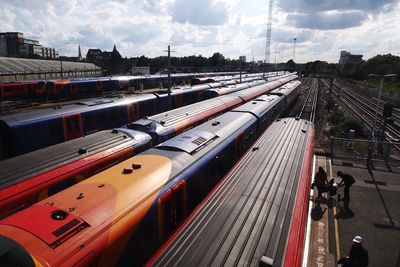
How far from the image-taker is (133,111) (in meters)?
21.0

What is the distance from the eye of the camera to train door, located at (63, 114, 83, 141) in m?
15.4

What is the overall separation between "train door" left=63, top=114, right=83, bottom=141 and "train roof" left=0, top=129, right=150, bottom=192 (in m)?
4.23

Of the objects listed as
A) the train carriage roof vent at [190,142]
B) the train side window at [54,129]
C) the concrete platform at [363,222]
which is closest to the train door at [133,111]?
the train side window at [54,129]

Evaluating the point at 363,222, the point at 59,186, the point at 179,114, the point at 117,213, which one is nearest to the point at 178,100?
the point at 179,114

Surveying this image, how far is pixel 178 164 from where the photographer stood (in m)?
8.59

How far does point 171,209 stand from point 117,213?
186cm

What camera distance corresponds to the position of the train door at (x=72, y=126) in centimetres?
1539

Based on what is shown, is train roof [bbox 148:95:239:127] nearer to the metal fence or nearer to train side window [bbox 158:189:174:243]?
train side window [bbox 158:189:174:243]

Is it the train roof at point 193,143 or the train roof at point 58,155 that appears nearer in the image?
the train roof at point 58,155

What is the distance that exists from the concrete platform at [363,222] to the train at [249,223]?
2.62 meters

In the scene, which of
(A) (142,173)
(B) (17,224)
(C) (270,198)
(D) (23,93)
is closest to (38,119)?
(A) (142,173)

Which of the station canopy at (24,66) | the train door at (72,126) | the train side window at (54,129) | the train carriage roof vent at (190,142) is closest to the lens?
the train carriage roof vent at (190,142)

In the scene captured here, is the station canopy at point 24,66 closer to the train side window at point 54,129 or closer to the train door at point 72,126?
the train door at point 72,126

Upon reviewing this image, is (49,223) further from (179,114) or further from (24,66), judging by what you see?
(24,66)
